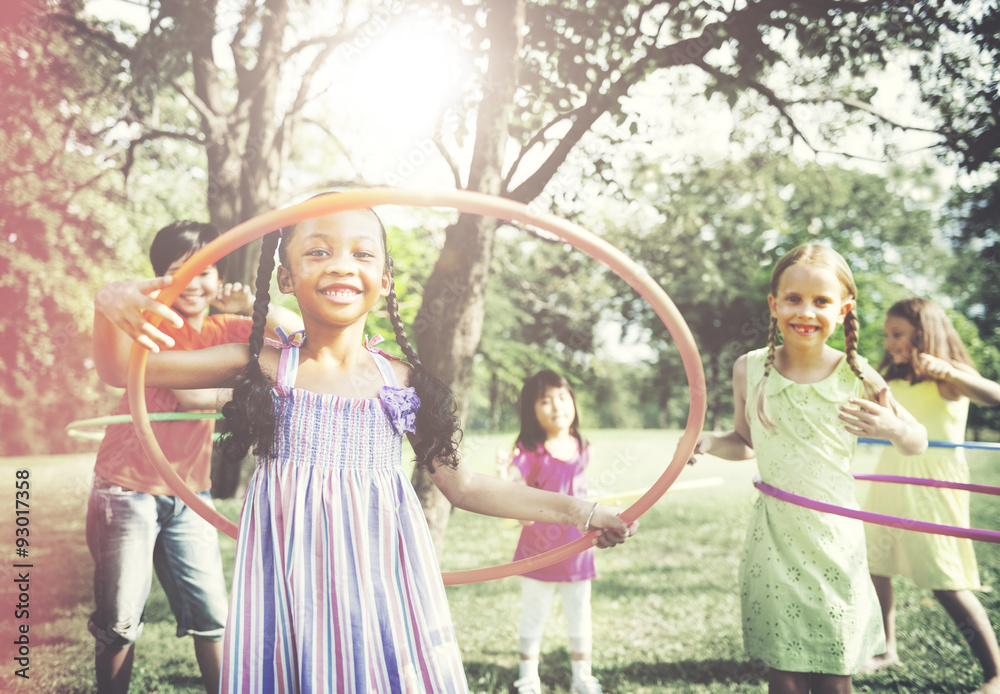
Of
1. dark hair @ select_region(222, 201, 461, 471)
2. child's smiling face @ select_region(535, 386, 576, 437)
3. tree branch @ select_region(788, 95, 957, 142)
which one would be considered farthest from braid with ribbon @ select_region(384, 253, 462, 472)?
tree branch @ select_region(788, 95, 957, 142)

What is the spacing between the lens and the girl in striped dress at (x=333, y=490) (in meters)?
1.85

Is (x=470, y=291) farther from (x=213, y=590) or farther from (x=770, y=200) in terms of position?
(x=770, y=200)

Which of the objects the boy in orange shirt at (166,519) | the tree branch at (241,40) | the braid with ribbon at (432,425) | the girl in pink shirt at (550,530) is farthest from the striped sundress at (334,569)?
the tree branch at (241,40)

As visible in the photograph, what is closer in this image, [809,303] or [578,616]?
[809,303]

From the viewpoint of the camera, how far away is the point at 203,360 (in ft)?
6.81

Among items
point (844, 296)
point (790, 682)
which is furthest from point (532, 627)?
point (844, 296)

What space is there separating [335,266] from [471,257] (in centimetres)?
245

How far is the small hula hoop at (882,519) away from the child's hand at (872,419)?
1.03 ft

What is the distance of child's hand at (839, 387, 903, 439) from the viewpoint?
2.62m

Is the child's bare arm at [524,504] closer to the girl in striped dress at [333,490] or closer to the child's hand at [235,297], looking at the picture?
the girl in striped dress at [333,490]

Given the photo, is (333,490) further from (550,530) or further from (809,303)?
(550,530)

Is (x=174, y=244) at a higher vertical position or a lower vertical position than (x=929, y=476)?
higher

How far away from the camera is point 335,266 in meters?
2.05

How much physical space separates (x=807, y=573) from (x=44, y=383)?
13.6 metres
